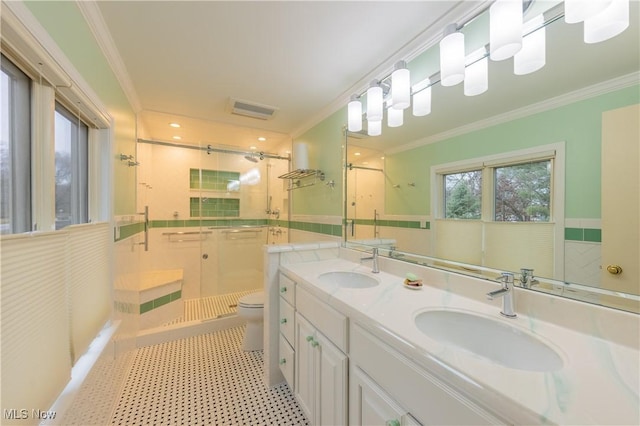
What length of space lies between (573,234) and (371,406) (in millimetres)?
938

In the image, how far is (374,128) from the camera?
1.74 m

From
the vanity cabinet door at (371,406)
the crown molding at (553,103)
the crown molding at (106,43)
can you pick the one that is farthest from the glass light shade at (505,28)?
the crown molding at (106,43)

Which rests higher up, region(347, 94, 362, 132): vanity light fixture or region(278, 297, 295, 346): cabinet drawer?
region(347, 94, 362, 132): vanity light fixture

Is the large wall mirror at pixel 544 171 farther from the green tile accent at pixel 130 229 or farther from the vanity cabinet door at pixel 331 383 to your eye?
the green tile accent at pixel 130 229

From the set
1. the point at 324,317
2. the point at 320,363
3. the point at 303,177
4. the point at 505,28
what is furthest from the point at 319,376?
the point at 303,177

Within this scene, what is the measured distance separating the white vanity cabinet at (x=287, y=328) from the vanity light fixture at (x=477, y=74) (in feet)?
4.55

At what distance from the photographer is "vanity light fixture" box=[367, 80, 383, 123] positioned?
1629 millimetres

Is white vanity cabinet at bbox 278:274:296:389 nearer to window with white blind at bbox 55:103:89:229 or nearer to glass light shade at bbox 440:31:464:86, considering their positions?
window with white blind at bbox 55:103:89:229

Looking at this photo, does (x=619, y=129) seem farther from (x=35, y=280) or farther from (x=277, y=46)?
(x=35, y=280)

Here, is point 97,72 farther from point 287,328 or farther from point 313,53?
point 287,328

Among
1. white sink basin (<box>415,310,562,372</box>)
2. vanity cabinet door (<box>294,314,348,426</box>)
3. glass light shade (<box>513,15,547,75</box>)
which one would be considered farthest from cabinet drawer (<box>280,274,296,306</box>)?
glass light shade (<box>513,15,547,75</box>)

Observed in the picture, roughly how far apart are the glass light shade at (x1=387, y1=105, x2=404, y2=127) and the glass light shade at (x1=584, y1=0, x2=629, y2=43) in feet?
2.63

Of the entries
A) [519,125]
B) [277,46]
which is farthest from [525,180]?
[277,46]

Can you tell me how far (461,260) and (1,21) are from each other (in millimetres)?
1812
